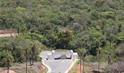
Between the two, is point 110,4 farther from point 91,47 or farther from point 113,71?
point 113,71

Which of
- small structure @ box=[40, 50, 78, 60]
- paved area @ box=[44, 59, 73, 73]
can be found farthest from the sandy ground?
small structure @ box=[40, 50, 78, 60]

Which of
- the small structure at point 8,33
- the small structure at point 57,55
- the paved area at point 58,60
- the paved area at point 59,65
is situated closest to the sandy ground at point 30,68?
the paved area at point 58,60

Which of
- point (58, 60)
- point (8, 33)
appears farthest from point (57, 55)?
point (8, 33)

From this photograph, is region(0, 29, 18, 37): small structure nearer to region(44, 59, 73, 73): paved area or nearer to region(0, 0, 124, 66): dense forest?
region(0, 0, 124, 66): dense forest

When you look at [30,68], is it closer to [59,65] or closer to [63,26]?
[59,65]

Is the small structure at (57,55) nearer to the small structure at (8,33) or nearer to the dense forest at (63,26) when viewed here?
the dense forest at (63,26)

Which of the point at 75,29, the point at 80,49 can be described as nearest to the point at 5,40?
the point at 80,49
